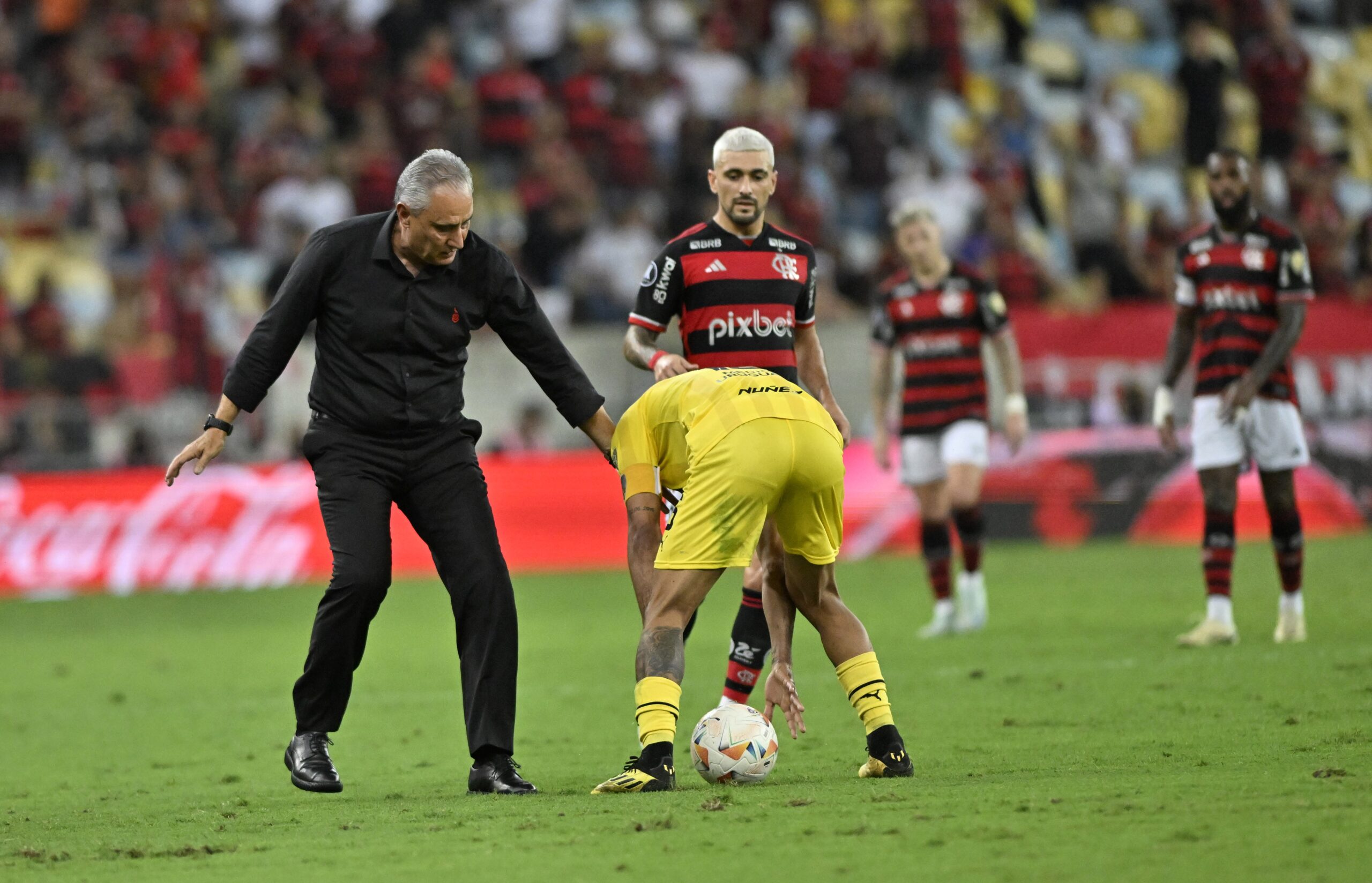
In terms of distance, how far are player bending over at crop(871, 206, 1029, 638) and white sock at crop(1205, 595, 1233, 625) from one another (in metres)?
1.98

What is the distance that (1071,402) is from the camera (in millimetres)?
19219

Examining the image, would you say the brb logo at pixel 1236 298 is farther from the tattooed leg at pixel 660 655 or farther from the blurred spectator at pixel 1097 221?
the blurred spectator at pixel 1097 221

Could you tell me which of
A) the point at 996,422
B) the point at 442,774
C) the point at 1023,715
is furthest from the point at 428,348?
the point at 996,422

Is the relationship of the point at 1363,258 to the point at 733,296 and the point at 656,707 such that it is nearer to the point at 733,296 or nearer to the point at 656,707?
the point at 733,296

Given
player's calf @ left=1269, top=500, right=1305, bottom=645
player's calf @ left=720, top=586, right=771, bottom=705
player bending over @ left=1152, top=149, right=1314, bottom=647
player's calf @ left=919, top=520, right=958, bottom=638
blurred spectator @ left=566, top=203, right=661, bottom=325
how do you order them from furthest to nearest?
blurred spectator @ left=566, top=203, right=661, bottom=325, player's calf @ left=919, top=520, right=958, bottom=638, player's calf @ left=1269, top=500, right=1305, bottom=645, player bending over @ left=1152, top=149, right=1314, bottom=647, player's calf @ left=720, top=586, right=771, bottom=705

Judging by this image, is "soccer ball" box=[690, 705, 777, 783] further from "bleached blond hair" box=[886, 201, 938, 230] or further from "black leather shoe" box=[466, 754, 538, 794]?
"bleached blond hair" box=[886, 201, 938, 230]

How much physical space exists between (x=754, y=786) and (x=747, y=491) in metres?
1.10

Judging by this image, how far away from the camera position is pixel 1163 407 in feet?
37.5

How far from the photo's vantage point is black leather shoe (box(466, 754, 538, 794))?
21.8 ft

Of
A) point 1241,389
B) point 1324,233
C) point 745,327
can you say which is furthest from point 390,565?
point 1324,233

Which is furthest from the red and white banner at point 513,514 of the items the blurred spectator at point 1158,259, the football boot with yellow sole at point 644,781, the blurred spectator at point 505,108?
the football boot with yellow sole at point 644,781

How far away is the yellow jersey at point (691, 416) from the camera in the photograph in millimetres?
6301

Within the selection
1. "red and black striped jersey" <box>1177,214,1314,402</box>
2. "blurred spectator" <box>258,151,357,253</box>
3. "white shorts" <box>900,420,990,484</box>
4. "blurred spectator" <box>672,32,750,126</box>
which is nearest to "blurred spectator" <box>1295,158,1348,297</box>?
"blurred spectator" <box>672,32,750,126</box>

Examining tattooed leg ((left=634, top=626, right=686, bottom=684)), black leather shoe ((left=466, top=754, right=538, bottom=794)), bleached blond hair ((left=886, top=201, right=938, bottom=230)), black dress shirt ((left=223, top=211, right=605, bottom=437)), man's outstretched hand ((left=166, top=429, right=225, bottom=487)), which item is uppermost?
bleached blond hair ((left=886, top=201, right=938, bottom=230))
